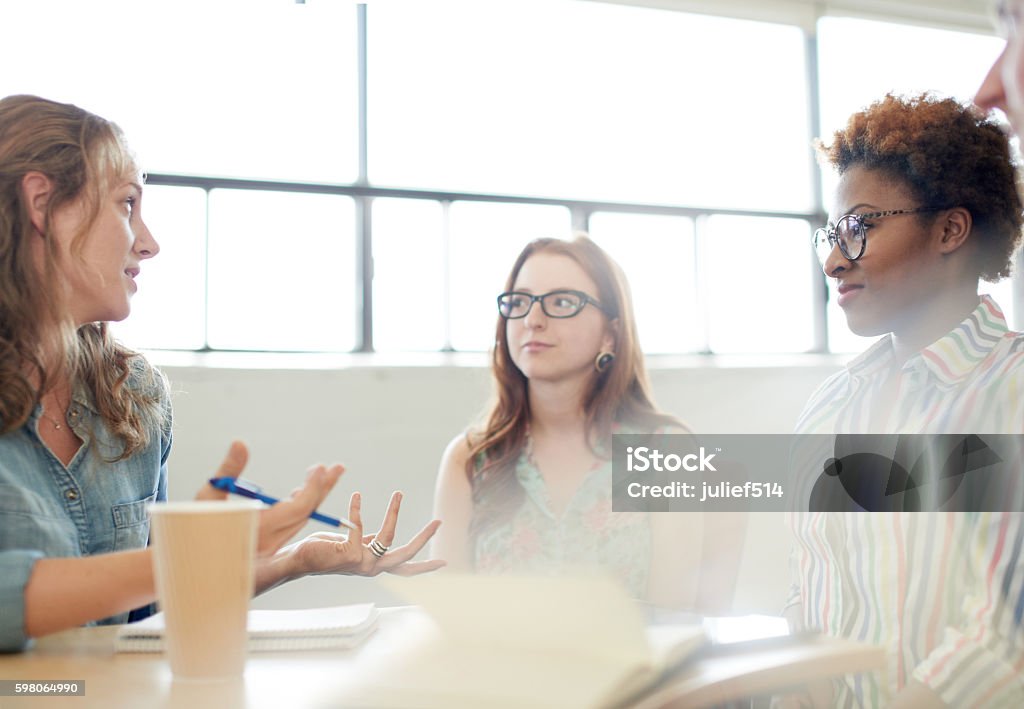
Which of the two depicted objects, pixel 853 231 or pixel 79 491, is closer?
pixel 79 491

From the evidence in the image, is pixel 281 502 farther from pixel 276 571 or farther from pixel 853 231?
pixel 853 231

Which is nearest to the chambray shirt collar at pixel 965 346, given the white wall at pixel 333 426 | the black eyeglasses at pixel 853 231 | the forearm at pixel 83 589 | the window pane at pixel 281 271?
the black eyeglasses at pixel 853 231

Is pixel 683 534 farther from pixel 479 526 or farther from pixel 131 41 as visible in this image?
pixel 131 41

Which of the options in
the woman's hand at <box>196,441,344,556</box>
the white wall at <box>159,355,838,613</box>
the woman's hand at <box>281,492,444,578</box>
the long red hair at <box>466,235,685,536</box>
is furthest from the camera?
the white wall at <box>159,355,838,613</box>

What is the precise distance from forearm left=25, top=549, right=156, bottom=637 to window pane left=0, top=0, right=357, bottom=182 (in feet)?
6.48

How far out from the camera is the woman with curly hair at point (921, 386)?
2.81 feet

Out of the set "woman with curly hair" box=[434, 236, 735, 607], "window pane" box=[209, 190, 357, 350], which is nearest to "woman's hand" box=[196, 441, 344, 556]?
"woman with curly hair" box=[434, 236, 735, 607]

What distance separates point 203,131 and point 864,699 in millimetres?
2242

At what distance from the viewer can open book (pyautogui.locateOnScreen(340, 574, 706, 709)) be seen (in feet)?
1.52

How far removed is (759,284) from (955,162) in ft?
6.89

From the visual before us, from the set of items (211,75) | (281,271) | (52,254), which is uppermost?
(211,75)

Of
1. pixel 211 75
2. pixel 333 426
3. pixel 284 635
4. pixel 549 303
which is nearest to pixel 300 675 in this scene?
pixel 284 635

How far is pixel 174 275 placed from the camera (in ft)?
8.05

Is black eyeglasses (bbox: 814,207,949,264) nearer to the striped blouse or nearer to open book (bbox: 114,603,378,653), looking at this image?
the striped blouse
